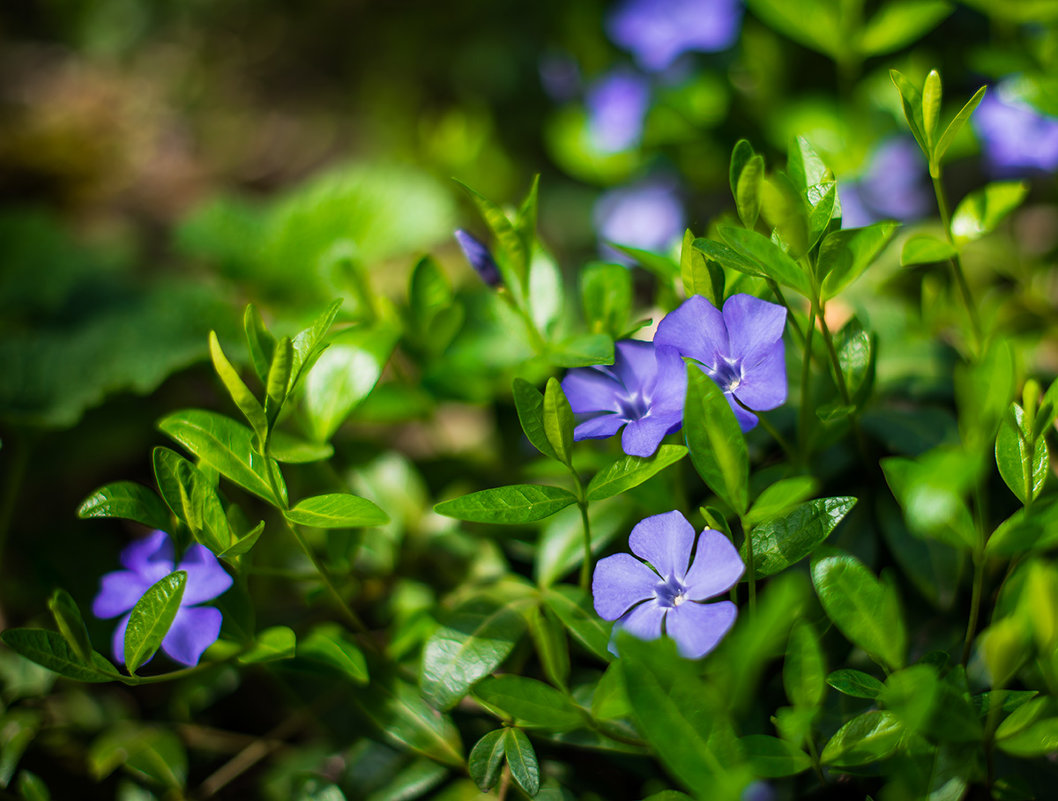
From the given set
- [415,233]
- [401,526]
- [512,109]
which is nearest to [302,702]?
[401,526]

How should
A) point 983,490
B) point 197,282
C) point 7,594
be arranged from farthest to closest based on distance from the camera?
point 197,282
point 7,594
point 983,490

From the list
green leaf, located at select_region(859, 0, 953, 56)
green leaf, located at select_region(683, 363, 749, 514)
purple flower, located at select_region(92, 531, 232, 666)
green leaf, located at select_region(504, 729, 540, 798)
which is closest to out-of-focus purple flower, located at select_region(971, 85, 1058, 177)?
green leaf, located at select_region(859, 0, 953, 56)

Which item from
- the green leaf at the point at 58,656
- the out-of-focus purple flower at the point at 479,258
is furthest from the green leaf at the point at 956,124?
the green leaf at the point at 58,656

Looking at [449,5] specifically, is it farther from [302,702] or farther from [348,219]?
[302,702]

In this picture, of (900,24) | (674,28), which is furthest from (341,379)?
(674,28)

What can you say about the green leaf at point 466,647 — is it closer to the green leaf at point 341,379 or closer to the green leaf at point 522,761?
the green leaf at point 522,761

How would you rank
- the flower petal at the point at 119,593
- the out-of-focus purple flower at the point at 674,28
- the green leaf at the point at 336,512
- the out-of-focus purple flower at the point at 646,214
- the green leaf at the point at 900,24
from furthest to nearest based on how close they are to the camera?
the out-of-focus purple flower at the point at 646,214 < the out-of-focus purple flower at the point at 674,28 < the green leaf at the point at 900,24 < the flower petal at the point at 119,593 < the green leaf at the point at 336,512

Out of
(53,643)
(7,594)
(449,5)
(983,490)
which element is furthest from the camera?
(449,5)
